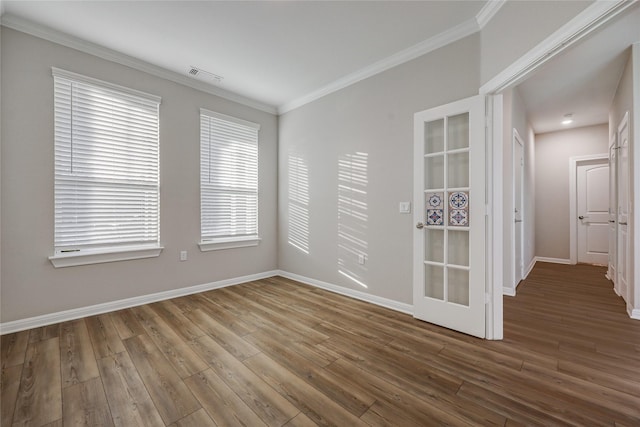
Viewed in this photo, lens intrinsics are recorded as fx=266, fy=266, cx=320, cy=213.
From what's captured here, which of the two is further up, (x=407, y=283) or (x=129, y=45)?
(x=129, y=45)

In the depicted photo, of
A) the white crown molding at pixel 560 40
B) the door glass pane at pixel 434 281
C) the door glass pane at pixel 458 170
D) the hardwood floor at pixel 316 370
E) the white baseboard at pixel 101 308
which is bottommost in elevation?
the hardwood floor at pixel 316 370

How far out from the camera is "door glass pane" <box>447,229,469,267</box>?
2.55 m

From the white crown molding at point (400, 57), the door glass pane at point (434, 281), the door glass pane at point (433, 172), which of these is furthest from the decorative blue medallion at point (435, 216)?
the white crown molding at point (400, 57)

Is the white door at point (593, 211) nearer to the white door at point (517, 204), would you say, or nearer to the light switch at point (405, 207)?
the white door at point (517, 204)

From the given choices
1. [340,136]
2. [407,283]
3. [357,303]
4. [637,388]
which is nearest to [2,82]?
[340,136]

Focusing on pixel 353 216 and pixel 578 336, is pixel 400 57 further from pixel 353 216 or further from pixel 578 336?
pixel 578 336

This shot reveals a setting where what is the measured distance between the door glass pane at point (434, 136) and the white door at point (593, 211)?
5211mm

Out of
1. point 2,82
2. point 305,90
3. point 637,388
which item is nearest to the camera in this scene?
point 637,388

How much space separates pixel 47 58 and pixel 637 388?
5.59 m

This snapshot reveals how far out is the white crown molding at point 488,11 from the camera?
2179 millimetres

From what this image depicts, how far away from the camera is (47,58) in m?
2.67

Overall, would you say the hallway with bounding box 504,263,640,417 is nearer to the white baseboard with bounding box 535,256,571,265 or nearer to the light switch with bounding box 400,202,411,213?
the light switch with bounding box 400,202,411,213

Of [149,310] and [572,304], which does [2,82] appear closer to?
[149,310]

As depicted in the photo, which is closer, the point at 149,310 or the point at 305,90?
the point at 149,310
